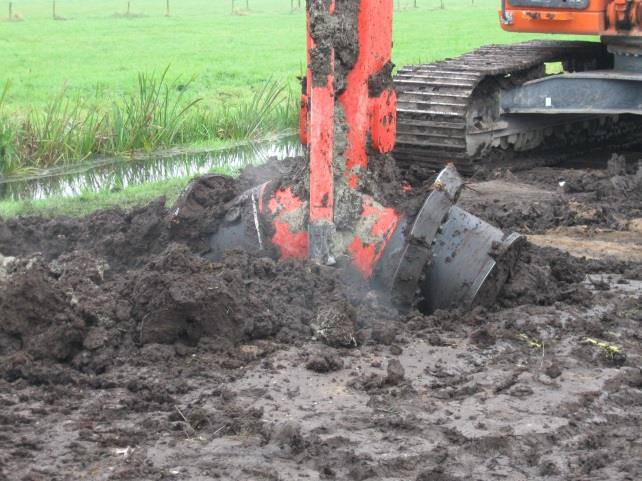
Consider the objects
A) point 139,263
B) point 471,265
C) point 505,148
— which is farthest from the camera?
point 505,148

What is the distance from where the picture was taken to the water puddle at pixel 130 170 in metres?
10.3

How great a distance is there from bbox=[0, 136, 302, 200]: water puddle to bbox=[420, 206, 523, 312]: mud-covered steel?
14.7ft

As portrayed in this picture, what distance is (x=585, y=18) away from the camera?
1060cm

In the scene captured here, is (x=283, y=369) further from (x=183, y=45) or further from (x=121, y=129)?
(x=183, y=45)

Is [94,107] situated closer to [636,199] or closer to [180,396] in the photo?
[636,199]

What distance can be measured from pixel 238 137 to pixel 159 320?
7.84 m

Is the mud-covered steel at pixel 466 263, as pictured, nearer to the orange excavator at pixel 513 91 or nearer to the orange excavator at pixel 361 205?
the orange excavator at pixel 361 205

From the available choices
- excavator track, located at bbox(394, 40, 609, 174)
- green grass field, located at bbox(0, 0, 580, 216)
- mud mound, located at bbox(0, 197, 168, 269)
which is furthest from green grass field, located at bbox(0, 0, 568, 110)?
mud mound, located at bbox(0, 197, 168, 269)

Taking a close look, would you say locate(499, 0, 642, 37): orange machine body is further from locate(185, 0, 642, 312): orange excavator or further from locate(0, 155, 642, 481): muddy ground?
locate(185, 0, 642, 312): orange excavator

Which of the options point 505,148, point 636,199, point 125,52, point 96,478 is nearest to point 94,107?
point 505,148

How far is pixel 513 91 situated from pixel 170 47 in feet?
59.0

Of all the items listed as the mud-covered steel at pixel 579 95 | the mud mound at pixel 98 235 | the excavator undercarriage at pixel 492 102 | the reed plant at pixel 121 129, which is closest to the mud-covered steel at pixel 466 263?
the mud mound at pixel 98 235

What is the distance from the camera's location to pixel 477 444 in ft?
14.8

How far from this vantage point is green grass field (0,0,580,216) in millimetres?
18000
